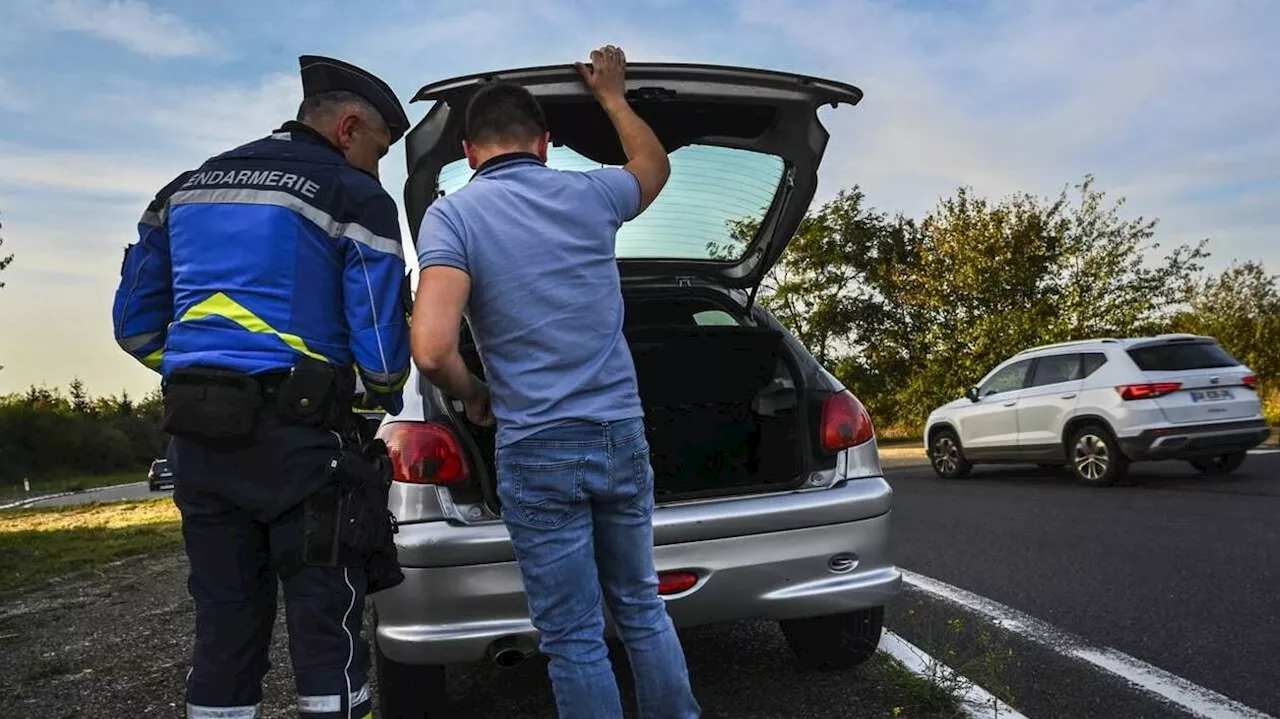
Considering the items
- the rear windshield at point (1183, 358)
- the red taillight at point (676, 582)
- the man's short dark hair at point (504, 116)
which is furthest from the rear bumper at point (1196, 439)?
the man's short dark hair at point (504, 116)

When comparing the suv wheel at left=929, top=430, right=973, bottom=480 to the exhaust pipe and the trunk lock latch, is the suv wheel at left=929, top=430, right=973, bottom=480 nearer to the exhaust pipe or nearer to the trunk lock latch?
the trunk lock latch

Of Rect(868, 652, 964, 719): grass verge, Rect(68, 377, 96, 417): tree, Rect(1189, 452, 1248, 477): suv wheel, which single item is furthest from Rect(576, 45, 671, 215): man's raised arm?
Rect(68, 377, 96, 417): tree

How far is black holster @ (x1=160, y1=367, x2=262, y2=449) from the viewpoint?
207cm

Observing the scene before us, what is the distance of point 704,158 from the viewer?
146 inches

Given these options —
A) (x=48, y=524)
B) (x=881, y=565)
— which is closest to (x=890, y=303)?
(x=48, y=524)

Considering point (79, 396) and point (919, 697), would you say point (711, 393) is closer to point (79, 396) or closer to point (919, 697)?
point (919, 697)

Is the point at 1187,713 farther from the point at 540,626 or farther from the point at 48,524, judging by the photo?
the point at 48,524

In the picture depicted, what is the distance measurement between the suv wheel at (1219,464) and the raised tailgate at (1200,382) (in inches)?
27.9

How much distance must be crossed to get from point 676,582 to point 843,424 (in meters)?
0.91

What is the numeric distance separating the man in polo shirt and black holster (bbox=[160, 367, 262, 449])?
0.39m

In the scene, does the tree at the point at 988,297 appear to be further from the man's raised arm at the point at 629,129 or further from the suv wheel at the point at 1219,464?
the man's raised arm at the point at 629,129

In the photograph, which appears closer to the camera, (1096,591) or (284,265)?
(284,265)

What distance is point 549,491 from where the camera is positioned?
7.48ft

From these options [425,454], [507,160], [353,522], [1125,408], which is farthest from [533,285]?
[1125,408]
